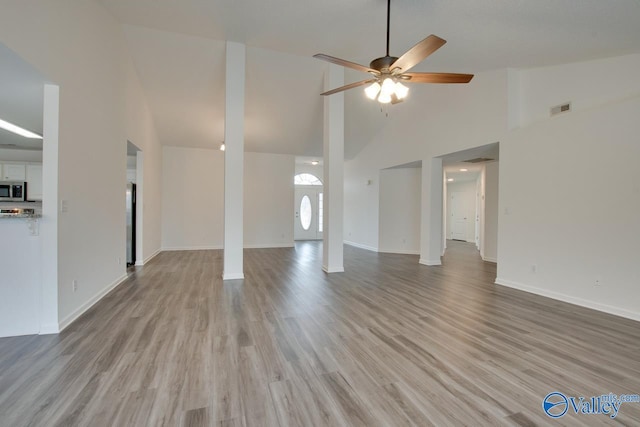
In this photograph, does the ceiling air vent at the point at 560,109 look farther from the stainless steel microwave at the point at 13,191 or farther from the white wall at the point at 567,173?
the stainless steel microwave at the point at 13,191

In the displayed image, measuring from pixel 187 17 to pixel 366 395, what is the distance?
4770 millimetres

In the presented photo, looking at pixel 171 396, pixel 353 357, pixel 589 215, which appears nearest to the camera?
pixel 171 396

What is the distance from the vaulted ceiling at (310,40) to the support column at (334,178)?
2.49 ft

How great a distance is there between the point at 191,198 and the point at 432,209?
635cm

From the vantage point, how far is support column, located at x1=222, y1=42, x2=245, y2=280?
4.41 meters

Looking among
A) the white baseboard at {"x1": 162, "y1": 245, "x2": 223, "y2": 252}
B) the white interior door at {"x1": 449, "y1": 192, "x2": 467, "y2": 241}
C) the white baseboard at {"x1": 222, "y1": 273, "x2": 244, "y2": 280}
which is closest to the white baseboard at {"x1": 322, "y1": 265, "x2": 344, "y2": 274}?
the white baseboard at {"x1": 222, "y1": 273, "x2": 244, "y2": 280}

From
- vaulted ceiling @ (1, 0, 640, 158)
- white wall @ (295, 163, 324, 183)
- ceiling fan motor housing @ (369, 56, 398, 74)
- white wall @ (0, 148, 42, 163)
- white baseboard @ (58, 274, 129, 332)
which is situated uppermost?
vaulted ceiling @ (1, 0, 640, 158)

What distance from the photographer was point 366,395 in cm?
168

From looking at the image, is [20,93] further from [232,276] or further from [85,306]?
[232,276]

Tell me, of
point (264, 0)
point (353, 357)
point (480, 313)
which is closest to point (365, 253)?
point (480, 313)

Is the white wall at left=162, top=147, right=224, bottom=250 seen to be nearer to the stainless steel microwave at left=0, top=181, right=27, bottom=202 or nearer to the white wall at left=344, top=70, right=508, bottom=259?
the stainless steel microwave at left=0, top=181, right=27, bottom=202

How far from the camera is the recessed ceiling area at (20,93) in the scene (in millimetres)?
2168

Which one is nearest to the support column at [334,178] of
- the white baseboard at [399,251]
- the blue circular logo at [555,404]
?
the white baseboard at [399,251]

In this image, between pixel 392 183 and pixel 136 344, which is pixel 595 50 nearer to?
pixel 392 183
